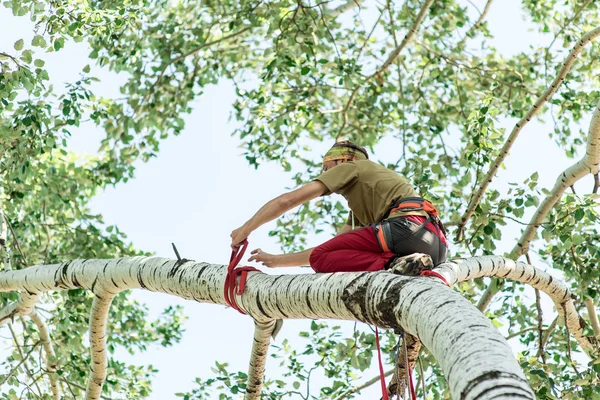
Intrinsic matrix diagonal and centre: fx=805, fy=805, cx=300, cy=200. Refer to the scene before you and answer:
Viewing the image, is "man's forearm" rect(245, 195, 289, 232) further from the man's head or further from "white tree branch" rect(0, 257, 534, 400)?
the man's head

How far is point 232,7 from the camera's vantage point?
29.0ft

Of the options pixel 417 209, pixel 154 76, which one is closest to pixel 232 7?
pixel 154 76

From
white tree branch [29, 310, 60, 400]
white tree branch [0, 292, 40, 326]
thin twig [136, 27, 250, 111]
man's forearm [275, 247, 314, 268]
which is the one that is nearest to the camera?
man's forearm [275, 247, 314, 268]

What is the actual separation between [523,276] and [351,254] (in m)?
1.05

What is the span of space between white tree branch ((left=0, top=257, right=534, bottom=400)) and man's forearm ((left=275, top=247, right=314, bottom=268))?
1.46 feet

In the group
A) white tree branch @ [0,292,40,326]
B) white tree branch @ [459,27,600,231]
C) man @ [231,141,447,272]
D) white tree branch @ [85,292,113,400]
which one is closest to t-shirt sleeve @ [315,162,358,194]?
man @ [231,141,447,272]

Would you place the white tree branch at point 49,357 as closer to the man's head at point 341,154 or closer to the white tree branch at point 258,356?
the white tree branch at point 258,356

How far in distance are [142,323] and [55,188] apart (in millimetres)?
1813

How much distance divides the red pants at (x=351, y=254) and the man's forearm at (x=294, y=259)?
0.99 ft

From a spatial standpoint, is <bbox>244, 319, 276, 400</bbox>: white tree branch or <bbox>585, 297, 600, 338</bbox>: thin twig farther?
<bbox>585, 297, 600, 338</bbox>: thin twig

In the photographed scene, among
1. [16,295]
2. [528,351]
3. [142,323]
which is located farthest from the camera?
[142,323]

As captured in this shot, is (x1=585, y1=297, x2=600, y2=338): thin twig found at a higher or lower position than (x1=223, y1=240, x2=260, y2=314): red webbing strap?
higher

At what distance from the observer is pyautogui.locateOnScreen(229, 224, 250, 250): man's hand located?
11.1 ft

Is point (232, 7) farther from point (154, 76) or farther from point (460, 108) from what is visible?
point (460, 108)
